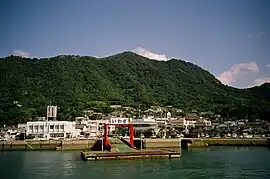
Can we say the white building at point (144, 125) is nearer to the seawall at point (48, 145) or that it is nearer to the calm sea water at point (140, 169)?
the seawall at point (48, 145)

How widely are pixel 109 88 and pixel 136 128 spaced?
124ft

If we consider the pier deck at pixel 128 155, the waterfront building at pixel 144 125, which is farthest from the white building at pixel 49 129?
the pier deck at pixel 128 155

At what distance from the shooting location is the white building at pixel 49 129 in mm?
58469

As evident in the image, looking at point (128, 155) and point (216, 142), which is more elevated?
point (216, 142)

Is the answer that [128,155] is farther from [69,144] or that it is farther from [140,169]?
[69,144]

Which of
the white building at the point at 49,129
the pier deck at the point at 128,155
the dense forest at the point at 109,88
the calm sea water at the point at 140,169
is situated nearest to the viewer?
the calm sea water at the point at 140,169

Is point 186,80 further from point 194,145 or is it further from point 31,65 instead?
point 194,145

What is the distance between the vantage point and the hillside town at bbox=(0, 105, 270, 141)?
58.6 m

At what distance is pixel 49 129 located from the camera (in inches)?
2312

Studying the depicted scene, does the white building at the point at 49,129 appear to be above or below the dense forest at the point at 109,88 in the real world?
below

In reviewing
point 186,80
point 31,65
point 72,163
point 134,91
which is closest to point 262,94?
point 186,80

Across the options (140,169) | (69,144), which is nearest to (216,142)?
(69,144)

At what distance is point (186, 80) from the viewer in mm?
133625

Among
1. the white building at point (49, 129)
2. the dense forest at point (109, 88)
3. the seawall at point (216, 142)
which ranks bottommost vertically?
the seawall at point (216, 142)
